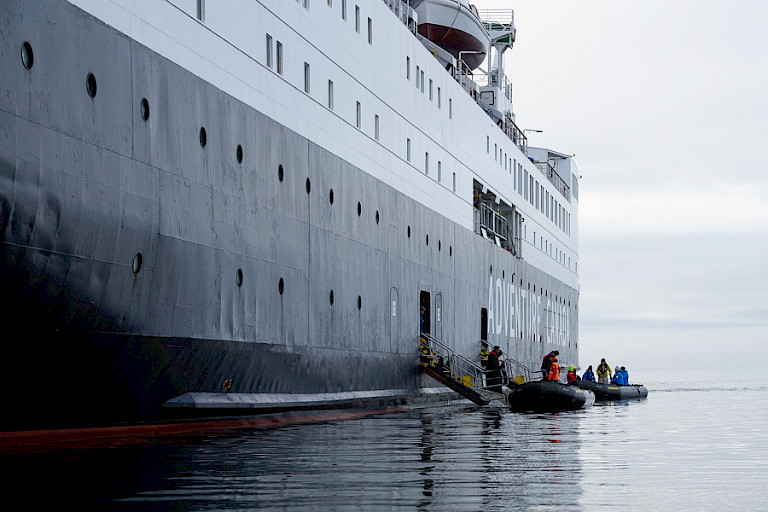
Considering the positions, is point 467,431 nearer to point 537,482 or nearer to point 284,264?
point 284,264

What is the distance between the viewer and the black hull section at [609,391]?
116 ft

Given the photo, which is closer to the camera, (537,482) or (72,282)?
(537,482)

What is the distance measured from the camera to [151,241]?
12398 mm

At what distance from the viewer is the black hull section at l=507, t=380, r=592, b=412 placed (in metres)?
24.1

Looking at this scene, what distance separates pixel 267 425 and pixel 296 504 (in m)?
9.42

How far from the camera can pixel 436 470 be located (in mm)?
8688

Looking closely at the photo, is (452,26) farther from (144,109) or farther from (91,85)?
(91,85)

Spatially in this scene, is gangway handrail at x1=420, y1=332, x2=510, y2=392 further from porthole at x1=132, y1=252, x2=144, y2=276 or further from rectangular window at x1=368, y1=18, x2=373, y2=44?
porthole at x1=132, y1=252, x2=144, y2=276

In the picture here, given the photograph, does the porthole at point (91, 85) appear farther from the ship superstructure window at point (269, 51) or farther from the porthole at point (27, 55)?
the ship superstructure window at point (269, 51)

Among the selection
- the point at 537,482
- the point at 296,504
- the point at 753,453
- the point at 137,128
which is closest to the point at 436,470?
the point at 537,482

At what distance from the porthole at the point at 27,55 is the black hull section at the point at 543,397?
16.2 m

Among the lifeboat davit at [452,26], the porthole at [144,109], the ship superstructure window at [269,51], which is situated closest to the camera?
the porthole at [144,109]

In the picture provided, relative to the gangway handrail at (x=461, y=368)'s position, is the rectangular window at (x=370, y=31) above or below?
above

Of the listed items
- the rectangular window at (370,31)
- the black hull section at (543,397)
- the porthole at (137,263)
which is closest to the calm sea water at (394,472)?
the porthole at (137,263)
